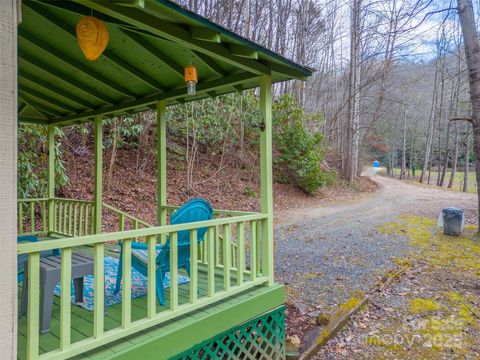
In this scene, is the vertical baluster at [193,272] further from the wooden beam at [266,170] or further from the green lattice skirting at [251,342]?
the wooden beam at [266,170]

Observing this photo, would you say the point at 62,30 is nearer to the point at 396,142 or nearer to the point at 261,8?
the point at 261,8

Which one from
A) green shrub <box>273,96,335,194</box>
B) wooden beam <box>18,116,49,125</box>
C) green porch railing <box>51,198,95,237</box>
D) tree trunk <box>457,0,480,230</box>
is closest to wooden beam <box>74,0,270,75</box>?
green porch railing <box>51,198,95,237</box>

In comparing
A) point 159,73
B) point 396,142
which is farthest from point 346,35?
point 159,73

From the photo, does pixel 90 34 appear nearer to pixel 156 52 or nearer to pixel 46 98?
pixel 156 52

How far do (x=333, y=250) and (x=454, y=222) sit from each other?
313 cm

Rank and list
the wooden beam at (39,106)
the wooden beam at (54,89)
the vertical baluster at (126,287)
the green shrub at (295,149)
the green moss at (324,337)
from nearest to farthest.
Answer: the vertical baluster at (126,287)
the green moss at (324,337)
the wooden beam at (54,89)
the wooden beam at (39,106)
the green shrub at (295,149)

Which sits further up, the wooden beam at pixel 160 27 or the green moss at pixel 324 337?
the wooden beam at pixel 160 27

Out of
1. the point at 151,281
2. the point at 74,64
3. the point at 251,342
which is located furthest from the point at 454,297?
the point at 74,64

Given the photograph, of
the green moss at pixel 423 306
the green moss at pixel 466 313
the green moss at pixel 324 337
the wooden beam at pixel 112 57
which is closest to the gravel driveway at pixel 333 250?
the green moss at pixel 324 337

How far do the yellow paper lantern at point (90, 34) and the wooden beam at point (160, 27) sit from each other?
0.45 ft

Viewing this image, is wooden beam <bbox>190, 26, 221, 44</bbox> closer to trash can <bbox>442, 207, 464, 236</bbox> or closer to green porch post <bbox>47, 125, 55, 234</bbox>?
green porch post <bbox>47, 125, 55, 234</bbox>

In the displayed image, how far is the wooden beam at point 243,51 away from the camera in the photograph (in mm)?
2715

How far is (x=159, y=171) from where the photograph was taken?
4.30m

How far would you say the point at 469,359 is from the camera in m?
3.12
